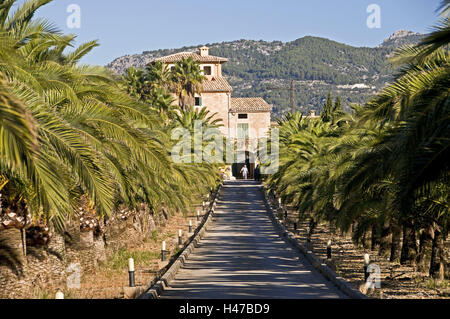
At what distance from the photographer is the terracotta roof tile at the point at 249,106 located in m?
99.1

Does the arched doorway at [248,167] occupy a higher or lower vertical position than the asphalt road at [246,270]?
lower

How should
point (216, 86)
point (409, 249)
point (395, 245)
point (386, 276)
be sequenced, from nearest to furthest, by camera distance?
point (386, 276) → point (409, 249) → point (395, 245) → point (216, 86)

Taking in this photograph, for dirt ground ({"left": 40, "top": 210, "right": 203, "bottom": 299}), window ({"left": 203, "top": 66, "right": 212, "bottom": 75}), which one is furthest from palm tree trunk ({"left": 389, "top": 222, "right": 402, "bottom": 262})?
window ({"left": 203, "top": 66, "right": 212, "bottom": 75})

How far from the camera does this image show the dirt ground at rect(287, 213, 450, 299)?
15.6 meters

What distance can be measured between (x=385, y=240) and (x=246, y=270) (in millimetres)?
7316

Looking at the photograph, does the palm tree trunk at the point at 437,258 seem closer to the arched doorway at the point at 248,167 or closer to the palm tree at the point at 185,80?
the palm tree at the point at 185,80

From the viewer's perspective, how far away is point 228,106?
319 ft

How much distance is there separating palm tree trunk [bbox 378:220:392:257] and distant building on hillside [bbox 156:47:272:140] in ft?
230

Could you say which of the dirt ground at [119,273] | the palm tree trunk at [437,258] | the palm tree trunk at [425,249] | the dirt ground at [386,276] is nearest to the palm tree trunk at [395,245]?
the dirt ground at [386,276]

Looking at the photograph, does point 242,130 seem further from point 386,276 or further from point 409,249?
point 386,276

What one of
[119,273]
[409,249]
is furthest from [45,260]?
[409,249]

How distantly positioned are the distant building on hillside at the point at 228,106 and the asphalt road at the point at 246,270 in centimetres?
5874

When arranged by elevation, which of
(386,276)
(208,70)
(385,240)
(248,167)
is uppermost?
(208,70)

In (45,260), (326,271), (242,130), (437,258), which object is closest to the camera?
(45,260)
